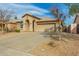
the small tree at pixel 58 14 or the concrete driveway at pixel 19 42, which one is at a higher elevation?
the small tree at pixel 58 14

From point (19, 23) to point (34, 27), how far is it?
0.20m

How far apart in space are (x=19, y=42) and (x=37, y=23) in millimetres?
329

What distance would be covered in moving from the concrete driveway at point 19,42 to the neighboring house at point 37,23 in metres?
0.07

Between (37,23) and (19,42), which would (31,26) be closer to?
(37,23)

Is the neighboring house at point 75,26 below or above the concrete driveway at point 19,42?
above

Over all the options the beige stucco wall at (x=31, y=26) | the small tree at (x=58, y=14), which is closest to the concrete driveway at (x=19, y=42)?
the beige stucco wall at (x=31, y=26)

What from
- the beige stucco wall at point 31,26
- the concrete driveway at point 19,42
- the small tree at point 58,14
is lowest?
the concrete driveway at point 19,42

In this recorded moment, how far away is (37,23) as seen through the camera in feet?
12.9

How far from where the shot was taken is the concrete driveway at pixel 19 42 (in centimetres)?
384

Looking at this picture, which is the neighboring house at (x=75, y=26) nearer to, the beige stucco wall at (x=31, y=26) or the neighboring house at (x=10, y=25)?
the beige stucco wall at (x=31, y=26)

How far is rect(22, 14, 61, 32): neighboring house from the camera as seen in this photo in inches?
153

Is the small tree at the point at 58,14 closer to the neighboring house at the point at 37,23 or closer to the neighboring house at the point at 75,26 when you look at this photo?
the neighboring house at the point at 37,23

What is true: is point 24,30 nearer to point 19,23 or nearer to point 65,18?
point 19,23

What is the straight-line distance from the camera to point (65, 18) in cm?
388
